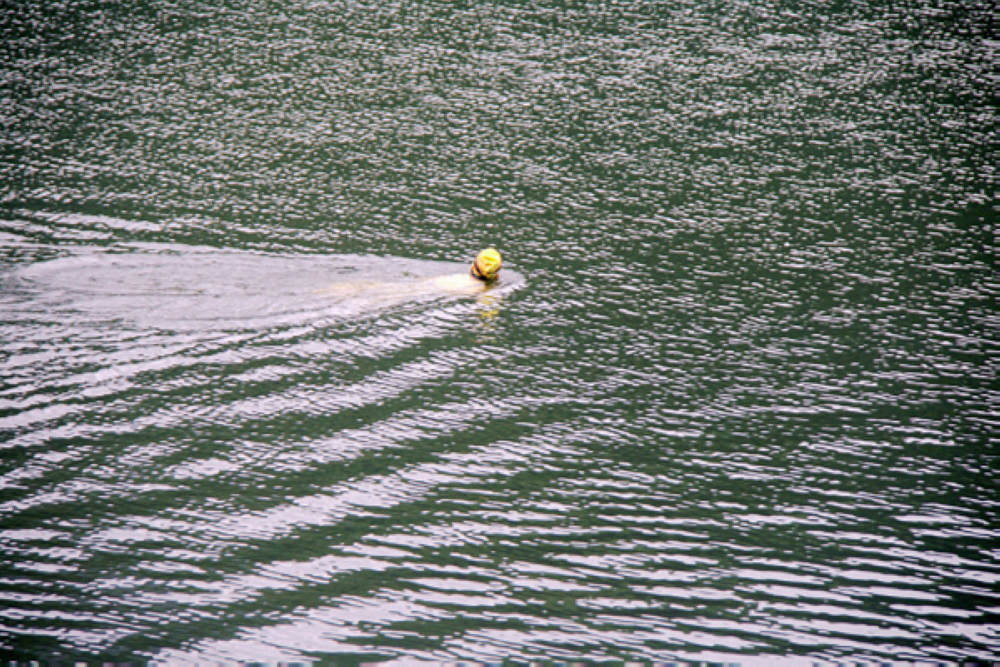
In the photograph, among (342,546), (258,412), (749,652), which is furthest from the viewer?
(258,412)

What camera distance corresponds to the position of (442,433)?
736 inches

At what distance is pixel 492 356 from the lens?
70.2 feet

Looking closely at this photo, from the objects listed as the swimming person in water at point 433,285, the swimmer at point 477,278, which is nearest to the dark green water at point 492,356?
the swimming person in water at point 433,285

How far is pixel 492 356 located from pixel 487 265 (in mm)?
2915

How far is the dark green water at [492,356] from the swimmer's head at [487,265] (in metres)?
0.47

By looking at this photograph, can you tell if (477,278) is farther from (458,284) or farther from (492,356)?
(492,356)

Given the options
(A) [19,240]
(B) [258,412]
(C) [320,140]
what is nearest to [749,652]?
(B) [258,412]

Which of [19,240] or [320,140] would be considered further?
[320,140]

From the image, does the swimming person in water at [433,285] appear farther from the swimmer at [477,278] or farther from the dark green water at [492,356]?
the dark green water at [492,356]

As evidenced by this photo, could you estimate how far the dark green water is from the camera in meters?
Result: 15.0

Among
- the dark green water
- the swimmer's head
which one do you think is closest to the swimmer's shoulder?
the swimmer's head

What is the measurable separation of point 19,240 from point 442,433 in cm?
1132

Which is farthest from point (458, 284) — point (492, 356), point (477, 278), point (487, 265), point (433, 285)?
point (492, 356)

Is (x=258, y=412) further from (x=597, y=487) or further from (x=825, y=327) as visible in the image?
(x=825, y=327)
